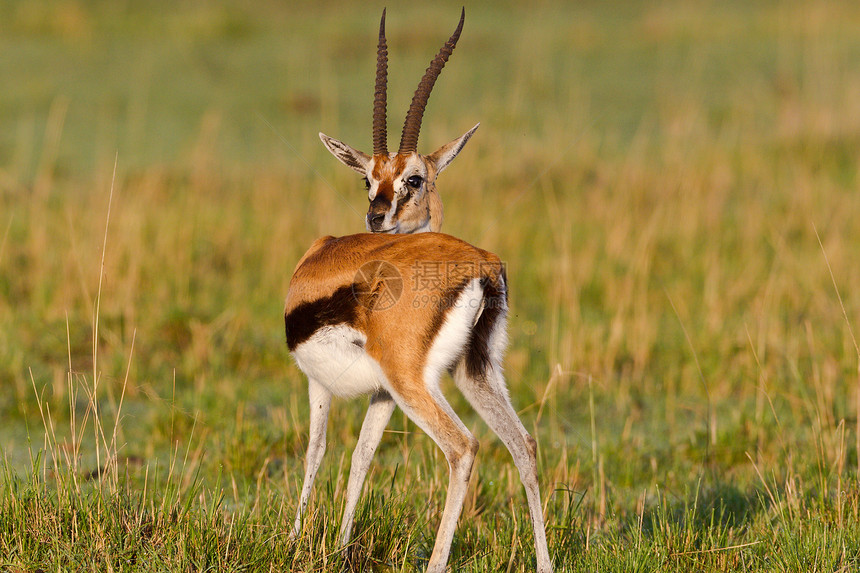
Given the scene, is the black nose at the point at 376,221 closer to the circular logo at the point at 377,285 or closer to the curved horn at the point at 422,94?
the curved horn at the point at 422,94

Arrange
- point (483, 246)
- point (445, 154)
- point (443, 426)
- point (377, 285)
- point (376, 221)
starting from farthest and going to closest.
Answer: point (483, 246)
point (445, 154)
point (376, 221)
point (377, 285)
point (443, 426)

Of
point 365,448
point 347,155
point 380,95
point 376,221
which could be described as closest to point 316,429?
point 365,448

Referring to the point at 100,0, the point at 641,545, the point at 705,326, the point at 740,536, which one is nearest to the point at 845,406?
the point at 705,326

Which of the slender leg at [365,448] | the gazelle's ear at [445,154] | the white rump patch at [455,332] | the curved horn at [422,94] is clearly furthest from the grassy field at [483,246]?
the curved horn at [422,94]

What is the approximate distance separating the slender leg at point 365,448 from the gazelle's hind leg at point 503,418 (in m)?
0.35

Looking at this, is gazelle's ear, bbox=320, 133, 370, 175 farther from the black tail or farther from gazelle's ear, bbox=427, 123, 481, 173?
the black tail

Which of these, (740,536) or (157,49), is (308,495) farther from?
(157,49)

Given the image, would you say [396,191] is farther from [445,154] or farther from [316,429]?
[316,429]

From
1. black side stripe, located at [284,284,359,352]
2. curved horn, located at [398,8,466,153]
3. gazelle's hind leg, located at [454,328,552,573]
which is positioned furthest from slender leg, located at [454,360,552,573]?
curved horn, located at [398,8,466,153]

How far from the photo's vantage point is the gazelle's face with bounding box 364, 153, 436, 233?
12.4ft

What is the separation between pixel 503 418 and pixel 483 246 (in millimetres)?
5347

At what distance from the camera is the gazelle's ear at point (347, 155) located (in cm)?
401

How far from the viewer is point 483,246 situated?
28.7 ft

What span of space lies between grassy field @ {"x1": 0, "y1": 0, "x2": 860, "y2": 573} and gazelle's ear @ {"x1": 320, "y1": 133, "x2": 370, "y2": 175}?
41.3 inches
